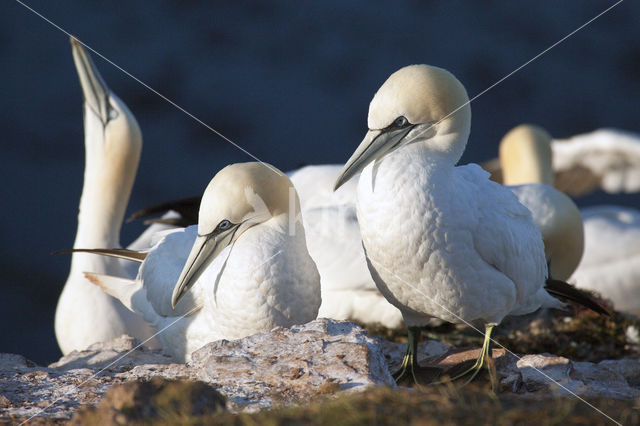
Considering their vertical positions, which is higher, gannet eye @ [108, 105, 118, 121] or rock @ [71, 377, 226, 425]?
gannet eye @ [108, 105, 118, 121]

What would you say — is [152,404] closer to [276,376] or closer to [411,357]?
[276,376]

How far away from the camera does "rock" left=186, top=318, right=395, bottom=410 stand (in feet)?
8.26

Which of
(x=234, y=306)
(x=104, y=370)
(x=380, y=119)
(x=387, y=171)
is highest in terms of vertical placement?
(x=380, y=119)

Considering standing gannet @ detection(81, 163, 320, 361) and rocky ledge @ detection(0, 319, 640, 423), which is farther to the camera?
standing gannet @ detection(81, 163, 320, 361)

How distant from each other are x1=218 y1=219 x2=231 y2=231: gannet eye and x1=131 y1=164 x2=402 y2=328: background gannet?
151 cm

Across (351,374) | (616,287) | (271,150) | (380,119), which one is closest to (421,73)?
(380,119)

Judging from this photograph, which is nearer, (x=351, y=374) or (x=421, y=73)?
(x=351, y=374)

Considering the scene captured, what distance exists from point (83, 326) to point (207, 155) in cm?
562

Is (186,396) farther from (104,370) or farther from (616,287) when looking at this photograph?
(616,287)

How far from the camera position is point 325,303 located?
4895 mm

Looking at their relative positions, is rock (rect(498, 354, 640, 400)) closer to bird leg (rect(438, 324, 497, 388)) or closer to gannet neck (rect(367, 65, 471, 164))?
bird leg (rect(438, 324, 497, 388))

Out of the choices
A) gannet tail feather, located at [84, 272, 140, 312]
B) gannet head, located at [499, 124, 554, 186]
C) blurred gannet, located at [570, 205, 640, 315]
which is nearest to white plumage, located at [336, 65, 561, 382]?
gannet tail feather, located at [84, 272, 140, 312]

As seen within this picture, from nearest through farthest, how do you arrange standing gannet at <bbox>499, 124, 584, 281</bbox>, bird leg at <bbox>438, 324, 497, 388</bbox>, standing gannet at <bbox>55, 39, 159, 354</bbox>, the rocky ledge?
the rocky ledge < bird leg at <bbox>438, 324, 497, 388</bbox> < standing gannet at <bbox>55, 39, 159, 354</bbox> < standing gannet at <bbox>499, 124, 584, 281</bbox>

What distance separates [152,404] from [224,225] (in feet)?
3.97
